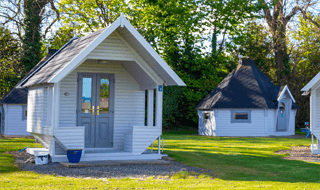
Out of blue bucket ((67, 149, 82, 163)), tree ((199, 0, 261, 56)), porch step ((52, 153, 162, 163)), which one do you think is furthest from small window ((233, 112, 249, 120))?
blue bucket ((67, 149, 82, 163))

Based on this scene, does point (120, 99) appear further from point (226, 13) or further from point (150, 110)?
point (226, 13)

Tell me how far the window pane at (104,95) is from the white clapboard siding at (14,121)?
1399 cm

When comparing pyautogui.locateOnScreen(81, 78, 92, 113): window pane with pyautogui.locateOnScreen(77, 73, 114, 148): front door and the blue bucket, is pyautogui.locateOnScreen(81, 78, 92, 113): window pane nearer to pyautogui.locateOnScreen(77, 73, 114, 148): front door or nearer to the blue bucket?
pyautogui.locateOnScreen(77, 73, 114, 148): front door

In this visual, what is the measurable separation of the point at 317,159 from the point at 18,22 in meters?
25.6

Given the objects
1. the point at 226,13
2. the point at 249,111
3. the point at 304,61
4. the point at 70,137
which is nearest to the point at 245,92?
the point at 249,111

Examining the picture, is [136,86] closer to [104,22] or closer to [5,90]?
[104,22]

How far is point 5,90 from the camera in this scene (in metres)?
32.2

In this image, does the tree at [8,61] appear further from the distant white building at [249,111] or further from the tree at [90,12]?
the distant white building at [249,111]

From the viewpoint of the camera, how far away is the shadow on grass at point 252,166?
9.80m

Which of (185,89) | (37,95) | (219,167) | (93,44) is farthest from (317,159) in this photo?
(185,89)

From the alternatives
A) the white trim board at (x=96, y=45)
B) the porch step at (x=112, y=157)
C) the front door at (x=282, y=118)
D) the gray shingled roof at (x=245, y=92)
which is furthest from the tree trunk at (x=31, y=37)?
the white trim board at (x=96, y=45)

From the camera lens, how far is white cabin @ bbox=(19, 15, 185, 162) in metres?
11.4

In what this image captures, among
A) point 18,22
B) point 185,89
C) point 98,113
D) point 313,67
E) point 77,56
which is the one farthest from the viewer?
point 313,67

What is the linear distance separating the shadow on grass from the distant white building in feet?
38.0
